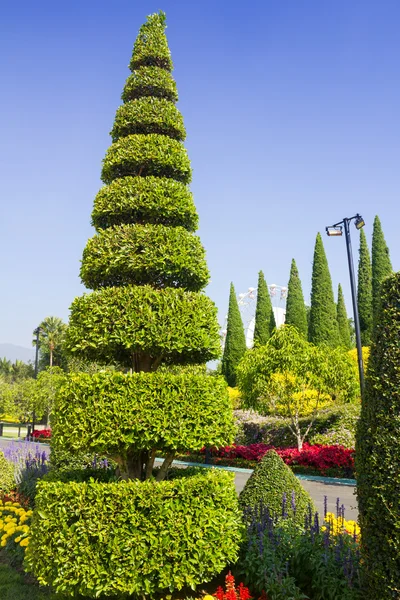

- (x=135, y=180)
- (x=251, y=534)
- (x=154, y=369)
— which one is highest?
(x=135, y=180)

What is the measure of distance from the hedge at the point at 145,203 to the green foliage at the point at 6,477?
7.01 metres

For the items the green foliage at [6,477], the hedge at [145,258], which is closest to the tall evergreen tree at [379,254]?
the green foliage at [6,477]

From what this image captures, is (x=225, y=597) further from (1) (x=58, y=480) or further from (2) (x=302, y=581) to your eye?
(1) (x=58, y=480)

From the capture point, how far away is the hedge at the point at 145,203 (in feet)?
21.8

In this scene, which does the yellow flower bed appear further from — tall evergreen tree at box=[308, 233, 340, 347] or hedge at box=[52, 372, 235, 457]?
tall evergreen tree at box=[308, 233, 340, 347]

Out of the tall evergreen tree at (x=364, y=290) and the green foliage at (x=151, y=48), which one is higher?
the tall evergreen tree at (x=364, y=290)

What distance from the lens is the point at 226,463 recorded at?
19.9 metres

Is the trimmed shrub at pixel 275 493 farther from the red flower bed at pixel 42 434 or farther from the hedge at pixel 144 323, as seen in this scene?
the red flower bed at pixel 42 434

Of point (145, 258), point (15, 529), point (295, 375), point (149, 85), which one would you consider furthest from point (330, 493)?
point (149, 85)

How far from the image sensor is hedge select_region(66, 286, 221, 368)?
5801mm

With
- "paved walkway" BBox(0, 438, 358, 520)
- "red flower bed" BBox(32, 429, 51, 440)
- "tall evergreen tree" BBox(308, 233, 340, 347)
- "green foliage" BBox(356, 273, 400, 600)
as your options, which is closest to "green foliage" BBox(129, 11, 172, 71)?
"green foliage" BBox(356, 273, 400, 600)

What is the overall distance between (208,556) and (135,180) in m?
4.88

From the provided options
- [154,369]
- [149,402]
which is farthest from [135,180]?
[149,402]

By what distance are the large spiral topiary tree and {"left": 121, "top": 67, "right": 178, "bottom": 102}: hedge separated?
1.06 metres
